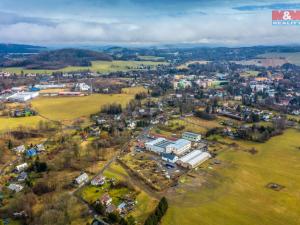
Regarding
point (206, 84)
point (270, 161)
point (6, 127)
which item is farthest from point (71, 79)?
point (270, 161)

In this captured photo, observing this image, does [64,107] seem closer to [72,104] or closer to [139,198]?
[72,104]

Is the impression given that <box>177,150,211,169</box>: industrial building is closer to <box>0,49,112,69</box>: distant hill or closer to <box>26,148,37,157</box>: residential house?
<box>26,148,37,157</box>: residential house

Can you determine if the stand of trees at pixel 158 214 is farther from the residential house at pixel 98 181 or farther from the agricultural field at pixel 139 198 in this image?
the residential house at pixel 98 181

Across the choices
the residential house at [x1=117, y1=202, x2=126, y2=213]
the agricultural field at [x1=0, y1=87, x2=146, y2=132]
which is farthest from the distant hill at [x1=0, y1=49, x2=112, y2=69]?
the residential house at [x1=117, y1=202, x2=126, y2=213]

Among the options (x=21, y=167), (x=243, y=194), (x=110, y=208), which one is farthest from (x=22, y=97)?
(x=243, y=194)

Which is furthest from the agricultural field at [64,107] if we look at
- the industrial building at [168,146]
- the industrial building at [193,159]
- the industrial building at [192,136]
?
the industrial building at [193,159]

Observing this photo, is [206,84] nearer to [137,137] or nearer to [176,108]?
[176,108]
